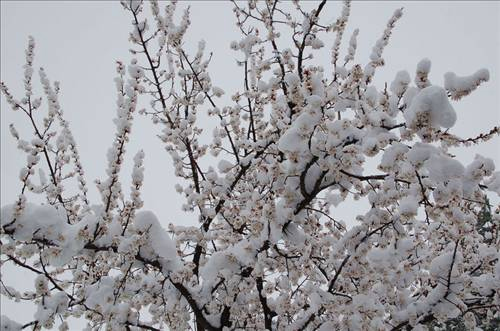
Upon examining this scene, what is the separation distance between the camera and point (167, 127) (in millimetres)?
5656

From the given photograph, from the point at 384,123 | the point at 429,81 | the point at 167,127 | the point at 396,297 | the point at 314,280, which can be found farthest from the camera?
the point at 167,127

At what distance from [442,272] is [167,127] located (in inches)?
→ 158

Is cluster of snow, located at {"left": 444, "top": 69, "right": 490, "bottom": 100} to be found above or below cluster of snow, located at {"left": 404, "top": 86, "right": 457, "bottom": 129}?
above

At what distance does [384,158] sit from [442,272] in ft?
4.51

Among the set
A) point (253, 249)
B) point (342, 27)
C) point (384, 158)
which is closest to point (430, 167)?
point (384, 158)

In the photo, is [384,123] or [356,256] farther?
[356,256]

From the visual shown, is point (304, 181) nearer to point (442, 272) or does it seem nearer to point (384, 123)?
point (384, 123)

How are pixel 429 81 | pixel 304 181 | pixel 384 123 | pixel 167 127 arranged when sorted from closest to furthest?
pixel 429 81
pixel 384 123
pixel 304 181
pixel 167 127

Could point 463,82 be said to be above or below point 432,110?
above

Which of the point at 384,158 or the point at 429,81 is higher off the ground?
the point at 429,81

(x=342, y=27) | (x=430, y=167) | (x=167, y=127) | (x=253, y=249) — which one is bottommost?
(x=253, y=249)

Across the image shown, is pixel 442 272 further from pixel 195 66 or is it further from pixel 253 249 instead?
pixel 195 66

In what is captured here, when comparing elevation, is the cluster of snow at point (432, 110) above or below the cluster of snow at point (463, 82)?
below

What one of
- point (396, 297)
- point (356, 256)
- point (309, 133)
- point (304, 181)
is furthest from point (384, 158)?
point (396, 297)
